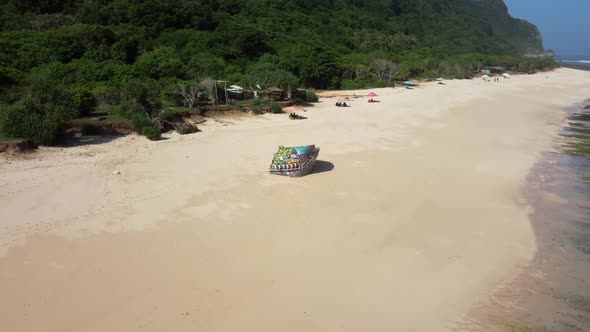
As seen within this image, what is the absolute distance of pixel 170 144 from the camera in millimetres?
20375

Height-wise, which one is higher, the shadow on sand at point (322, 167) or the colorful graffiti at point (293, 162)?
the colorful graffiti at point (293, 162)

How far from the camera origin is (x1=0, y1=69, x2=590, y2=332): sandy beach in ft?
27.3

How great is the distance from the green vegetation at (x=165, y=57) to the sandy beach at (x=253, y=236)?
3.23 meters

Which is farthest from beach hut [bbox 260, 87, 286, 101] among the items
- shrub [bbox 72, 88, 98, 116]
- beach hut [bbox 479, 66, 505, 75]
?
beach hut [bbox 479, 66, 505, 75]

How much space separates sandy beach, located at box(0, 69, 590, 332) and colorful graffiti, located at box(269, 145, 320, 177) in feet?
1.46

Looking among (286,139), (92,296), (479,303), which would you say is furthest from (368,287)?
(286,139)

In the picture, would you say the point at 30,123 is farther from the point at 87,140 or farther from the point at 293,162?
the point at 293,162

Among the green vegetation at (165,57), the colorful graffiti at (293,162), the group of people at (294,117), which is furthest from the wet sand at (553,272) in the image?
the green vegetation at (165,57)

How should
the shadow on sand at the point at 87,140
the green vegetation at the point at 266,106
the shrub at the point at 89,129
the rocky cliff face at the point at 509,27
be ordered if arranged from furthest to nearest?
the rocky cliff face at the point at 509,27, the green vegetation at the point at 266,106, the shrub at the point at 89,129, the shadow on sand at the point at 87,140

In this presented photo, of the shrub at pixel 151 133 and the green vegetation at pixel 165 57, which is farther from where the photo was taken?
the green vegetation at pixel 165 57

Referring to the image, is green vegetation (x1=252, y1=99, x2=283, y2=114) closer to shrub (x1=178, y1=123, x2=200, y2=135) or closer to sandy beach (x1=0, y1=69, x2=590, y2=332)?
shrub (x1=178, y1=123, x2=200, y2=135)

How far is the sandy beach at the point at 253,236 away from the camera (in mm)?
8336

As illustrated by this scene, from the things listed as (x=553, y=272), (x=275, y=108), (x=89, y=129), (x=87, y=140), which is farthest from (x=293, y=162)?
(x=275, y=108)

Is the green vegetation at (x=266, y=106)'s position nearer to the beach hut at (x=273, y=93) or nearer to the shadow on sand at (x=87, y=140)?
the beach hut at (x=273, y=93)
